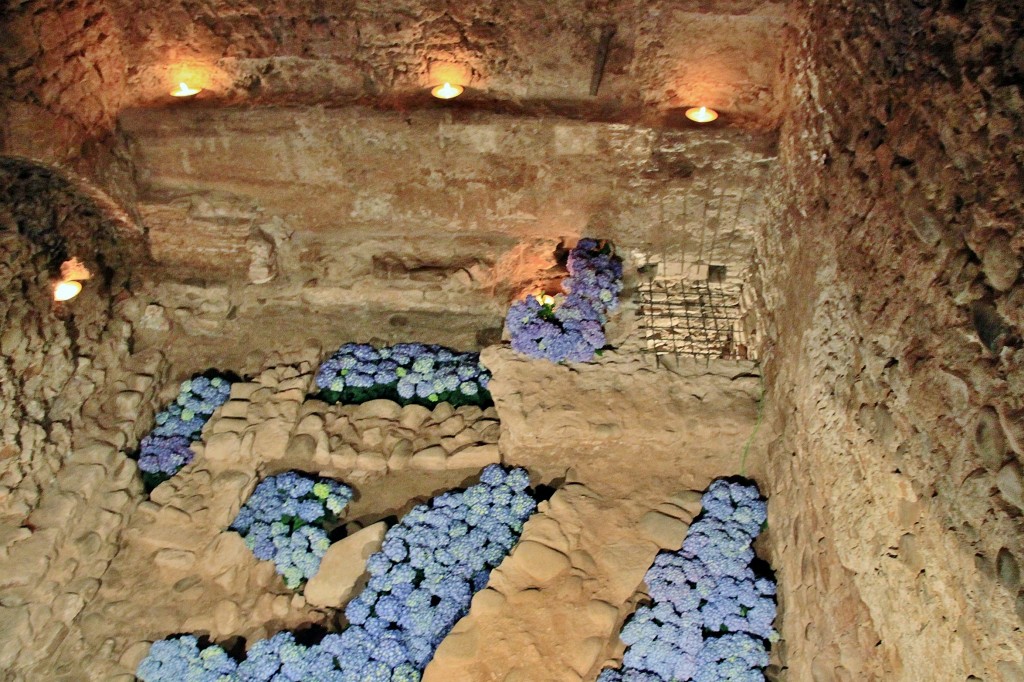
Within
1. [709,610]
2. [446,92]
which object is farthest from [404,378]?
[709,610]

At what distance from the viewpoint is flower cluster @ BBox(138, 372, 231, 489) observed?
447 cm

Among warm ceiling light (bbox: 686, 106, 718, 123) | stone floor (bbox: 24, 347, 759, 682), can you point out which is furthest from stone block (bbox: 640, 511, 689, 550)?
warm ceiling light (bbox: 686, 106, 718, 123)

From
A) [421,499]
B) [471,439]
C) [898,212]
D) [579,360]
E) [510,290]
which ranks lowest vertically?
[421,499]

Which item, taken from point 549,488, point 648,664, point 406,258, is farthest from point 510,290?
point 648,664

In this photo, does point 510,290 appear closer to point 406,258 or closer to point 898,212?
point 406,258

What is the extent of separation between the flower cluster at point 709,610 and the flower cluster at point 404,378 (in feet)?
5.26

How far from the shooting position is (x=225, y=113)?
4.75 metres

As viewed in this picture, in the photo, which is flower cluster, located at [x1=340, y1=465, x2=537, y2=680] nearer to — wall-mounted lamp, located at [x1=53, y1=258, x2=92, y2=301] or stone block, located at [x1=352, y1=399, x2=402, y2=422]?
stone block, located at [x1=352, y1=399, x2=402, y2=422]

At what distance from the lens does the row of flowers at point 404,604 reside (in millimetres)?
3588

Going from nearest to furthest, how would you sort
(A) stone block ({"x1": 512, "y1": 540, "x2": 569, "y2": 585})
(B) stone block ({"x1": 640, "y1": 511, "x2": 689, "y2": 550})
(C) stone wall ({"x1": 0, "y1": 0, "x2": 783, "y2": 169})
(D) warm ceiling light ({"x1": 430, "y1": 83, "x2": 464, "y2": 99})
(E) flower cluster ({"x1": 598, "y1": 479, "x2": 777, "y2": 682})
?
(E) flower cluster ({"x1": 598, "y1": 479, "x2": 777, "y2": 682}) < (A) stone block ({"x1": 512, "y1": 540, "x2": 569, "y2": 585}) < (B) stone block ({"x1": 640, "y1": 511, "x2": 689, "y2": 550}) < (C) stone wall ({"x1": 0, "y1": 0, "x2": 783, "y2": 169}) < (D) warm ceiling light ({"x1": 430, "y1": 83, "x2": 464, "y2": 99})

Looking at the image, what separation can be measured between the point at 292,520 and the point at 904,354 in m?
3.19

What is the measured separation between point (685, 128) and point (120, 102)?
358 centimetres

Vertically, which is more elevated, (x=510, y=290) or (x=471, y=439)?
(x=510, y=290)

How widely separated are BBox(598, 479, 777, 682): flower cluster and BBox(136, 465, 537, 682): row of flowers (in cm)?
81
